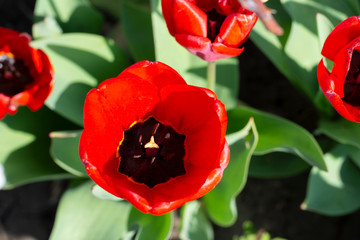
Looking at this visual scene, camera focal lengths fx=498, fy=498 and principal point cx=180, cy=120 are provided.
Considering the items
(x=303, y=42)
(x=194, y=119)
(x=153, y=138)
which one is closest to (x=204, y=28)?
(x=194, y=119)

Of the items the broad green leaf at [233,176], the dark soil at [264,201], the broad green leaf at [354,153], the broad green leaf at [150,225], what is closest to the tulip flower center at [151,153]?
the broad green leaf at [233,176]

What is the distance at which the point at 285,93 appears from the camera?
2086 millimetres

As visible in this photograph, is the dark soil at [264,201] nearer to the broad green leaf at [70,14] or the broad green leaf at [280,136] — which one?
the broad green leaf at [280,136]

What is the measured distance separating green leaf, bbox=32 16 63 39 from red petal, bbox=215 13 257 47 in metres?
0.72

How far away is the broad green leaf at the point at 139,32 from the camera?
1.79 metres

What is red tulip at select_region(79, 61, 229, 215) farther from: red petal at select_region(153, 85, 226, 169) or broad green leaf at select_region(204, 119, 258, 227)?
broad green leaf at select_region(204, 119, 258, 227)

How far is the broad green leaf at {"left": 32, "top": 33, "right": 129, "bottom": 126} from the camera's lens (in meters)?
1.57

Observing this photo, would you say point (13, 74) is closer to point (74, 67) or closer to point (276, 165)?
point (74, 67)

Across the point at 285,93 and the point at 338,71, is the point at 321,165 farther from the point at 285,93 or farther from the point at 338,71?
the point at 285,93

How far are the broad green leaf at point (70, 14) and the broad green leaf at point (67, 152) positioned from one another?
458 millimetres

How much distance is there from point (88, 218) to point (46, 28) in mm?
632

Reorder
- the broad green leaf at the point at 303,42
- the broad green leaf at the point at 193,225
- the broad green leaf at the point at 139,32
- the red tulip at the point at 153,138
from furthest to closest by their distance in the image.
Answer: the broad green leaf at the point at 139,32, the broad green leaf at the point at 193,225, the broad green leaf at the point at 303,42, the red tulip at the point at 153,138

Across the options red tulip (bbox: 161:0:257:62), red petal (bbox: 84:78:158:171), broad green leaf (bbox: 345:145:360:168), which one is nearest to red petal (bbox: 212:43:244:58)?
red tulip (bbox: 161:0:257:62)

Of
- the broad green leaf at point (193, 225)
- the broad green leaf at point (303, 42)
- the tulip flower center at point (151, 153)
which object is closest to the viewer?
the tulip flower center at point (151, 153)
